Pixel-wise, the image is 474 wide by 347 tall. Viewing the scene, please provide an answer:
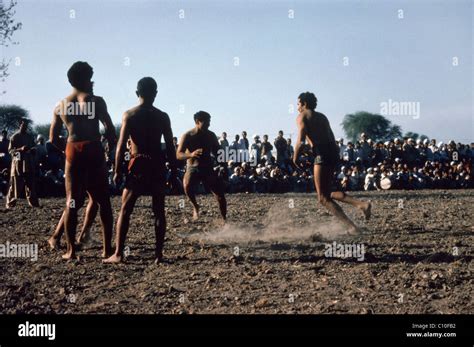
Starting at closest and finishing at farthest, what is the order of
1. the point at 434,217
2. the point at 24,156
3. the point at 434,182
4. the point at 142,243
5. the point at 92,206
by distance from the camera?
1. the point at 92,206
2. the point at 142,243
3. the point at 434,217
4. the point at 24,156
5. the point at 434,182

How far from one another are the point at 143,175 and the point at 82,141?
757mm

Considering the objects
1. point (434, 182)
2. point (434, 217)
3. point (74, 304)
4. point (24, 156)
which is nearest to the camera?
point (74, 304)

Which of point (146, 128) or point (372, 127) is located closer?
point (146, 128)

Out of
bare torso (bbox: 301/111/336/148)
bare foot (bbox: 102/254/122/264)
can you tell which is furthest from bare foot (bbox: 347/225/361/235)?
bare foot (bbox: 102/254/122/264)

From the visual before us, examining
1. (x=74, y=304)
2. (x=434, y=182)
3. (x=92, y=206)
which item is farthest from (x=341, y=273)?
(x=434, y=182)

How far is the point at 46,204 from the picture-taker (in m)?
12.9

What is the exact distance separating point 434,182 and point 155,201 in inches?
681

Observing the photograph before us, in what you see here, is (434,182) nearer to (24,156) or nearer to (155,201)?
(24,156)

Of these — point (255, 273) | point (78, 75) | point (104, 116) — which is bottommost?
point (255, 273)

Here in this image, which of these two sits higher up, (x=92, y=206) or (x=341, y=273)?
(x=92, y=206)

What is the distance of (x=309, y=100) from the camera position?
7664 mm

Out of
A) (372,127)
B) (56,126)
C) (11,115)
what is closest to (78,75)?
(56,126)

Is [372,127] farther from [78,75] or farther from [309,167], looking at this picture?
[78,75]
